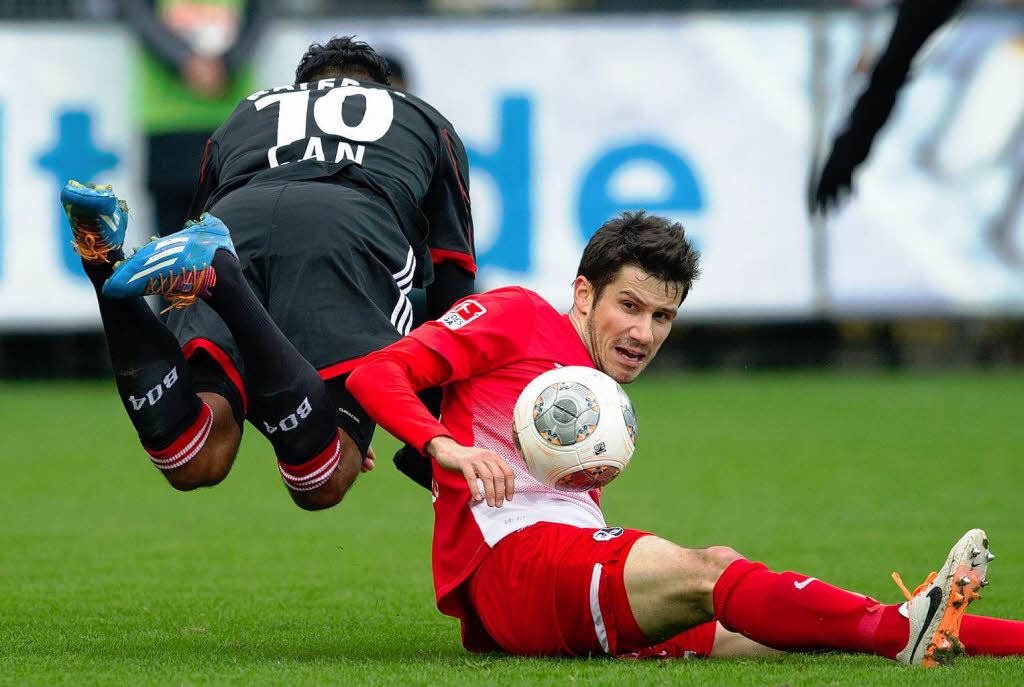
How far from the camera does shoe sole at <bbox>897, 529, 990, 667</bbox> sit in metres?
4.21

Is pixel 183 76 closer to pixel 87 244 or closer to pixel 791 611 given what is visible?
pixel 87 244

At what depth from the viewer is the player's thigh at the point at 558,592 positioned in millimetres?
4398

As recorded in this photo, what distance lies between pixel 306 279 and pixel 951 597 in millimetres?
2466

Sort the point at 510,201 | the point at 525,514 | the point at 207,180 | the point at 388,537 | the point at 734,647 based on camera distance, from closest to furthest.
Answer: the point at 525,514 < the point at 734,647 < the point at 207,180 < the point at 388,537 < the point at 510,201

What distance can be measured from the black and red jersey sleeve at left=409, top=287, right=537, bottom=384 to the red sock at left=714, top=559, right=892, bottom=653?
0.99 metres

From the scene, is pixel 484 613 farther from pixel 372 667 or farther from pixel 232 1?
pixel 232 1

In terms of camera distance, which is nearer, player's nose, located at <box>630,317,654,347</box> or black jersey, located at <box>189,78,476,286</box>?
player's nose, located at <box>630,317,654,347</box>

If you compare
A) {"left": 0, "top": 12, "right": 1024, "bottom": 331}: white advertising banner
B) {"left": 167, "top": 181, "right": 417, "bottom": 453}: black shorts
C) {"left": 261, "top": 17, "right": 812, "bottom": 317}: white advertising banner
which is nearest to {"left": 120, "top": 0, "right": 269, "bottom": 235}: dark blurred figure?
{"left": 0, "top": 12, "right": 1024, "bottom": 331}: white advertising banner

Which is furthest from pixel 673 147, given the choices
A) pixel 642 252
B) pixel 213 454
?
pixel 642 252

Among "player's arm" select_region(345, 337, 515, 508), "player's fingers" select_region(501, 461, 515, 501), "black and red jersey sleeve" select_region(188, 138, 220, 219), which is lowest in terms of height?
"player's fingers" select_region(501, 461, 515, 501)

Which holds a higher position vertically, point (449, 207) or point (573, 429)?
point (449, 207)

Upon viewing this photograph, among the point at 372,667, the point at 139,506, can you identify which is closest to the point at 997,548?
the point at 372,667

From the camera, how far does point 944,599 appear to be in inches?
166

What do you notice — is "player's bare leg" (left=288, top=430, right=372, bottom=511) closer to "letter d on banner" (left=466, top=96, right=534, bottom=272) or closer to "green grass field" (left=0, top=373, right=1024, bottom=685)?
"green grass field" (left=0, top=373, right=1024, bottom=685)
